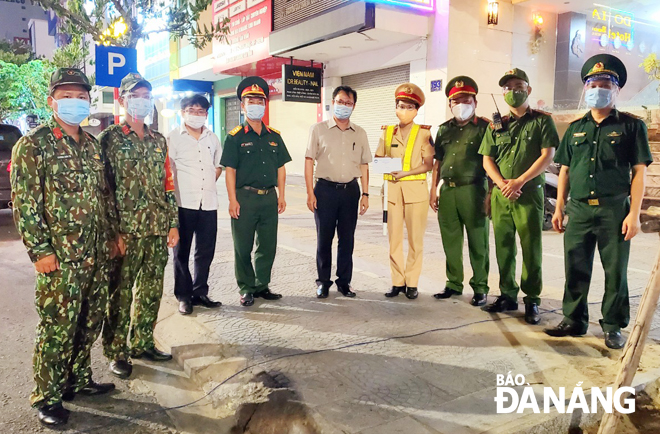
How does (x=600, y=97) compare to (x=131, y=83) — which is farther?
(x=600, y=97)

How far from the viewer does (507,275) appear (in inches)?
181

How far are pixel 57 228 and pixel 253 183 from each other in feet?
6.79

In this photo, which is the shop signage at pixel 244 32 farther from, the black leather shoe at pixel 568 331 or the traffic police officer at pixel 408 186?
the black leather shoe at pixel 568 331

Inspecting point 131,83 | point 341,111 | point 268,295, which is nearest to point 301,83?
point 341,111

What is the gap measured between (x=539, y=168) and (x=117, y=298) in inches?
133

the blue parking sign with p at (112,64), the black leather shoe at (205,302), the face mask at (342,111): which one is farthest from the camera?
the blue parking sign with p at (112,64)

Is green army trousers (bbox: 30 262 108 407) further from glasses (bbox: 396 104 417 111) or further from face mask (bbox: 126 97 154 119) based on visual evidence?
glasses (bbox: 396 104 417 111)

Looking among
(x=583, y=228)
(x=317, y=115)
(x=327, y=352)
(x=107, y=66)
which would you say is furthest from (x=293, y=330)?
(x=317, y=115)

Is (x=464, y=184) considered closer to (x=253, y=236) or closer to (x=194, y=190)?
(x=253, y=236)

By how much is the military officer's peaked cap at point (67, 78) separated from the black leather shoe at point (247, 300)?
93.7 inches

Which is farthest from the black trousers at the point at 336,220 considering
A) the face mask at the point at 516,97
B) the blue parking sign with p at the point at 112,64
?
the blue parking sign with p at the point at 112,64

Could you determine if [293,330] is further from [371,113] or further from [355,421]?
[371,113]

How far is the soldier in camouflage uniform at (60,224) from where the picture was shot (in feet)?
8.98

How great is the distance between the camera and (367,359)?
3.58 m
